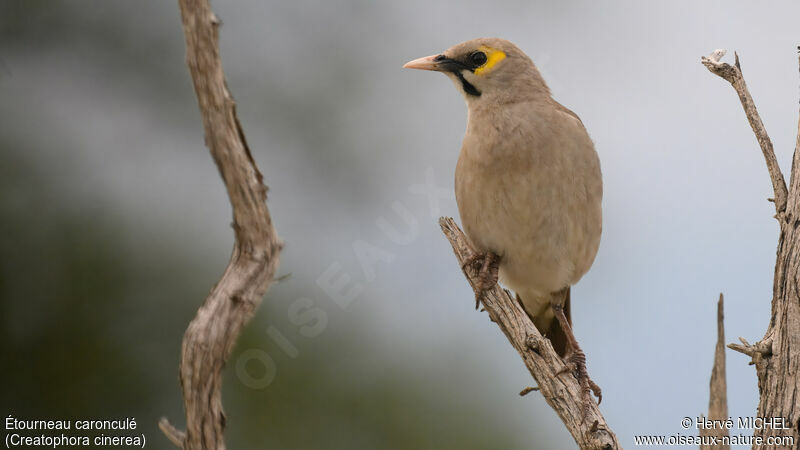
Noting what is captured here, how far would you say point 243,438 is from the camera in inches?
251

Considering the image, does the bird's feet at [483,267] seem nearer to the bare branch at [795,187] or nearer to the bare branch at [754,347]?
the bare branch at [754,347]

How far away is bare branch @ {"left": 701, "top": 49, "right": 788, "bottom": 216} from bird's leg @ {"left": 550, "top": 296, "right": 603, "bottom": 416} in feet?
3.59

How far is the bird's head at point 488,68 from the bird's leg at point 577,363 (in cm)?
115

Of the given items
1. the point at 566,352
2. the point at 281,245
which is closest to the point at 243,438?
the point at 566,352

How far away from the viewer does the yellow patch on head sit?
4.39m

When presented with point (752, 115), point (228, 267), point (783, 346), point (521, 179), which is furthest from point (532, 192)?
point (228, 267)

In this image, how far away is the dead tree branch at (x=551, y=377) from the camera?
11.8 feet

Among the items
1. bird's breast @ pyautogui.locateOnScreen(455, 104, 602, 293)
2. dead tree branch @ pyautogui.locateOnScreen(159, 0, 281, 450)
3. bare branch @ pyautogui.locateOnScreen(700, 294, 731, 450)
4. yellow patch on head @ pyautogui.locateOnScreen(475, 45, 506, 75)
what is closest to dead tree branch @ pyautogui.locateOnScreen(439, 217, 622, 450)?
bird's breast @ pyautogui.locateOnScreen(455, 104, 602, 293)

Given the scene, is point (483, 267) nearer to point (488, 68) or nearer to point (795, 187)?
point (488, 68)

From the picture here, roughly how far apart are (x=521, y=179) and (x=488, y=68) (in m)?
0.68

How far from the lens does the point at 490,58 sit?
14.4 feet

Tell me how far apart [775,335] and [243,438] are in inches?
163

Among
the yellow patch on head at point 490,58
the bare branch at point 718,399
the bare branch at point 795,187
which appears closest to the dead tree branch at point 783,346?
the bare branch at point 795,187

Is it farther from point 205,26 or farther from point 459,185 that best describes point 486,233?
point 205,26
